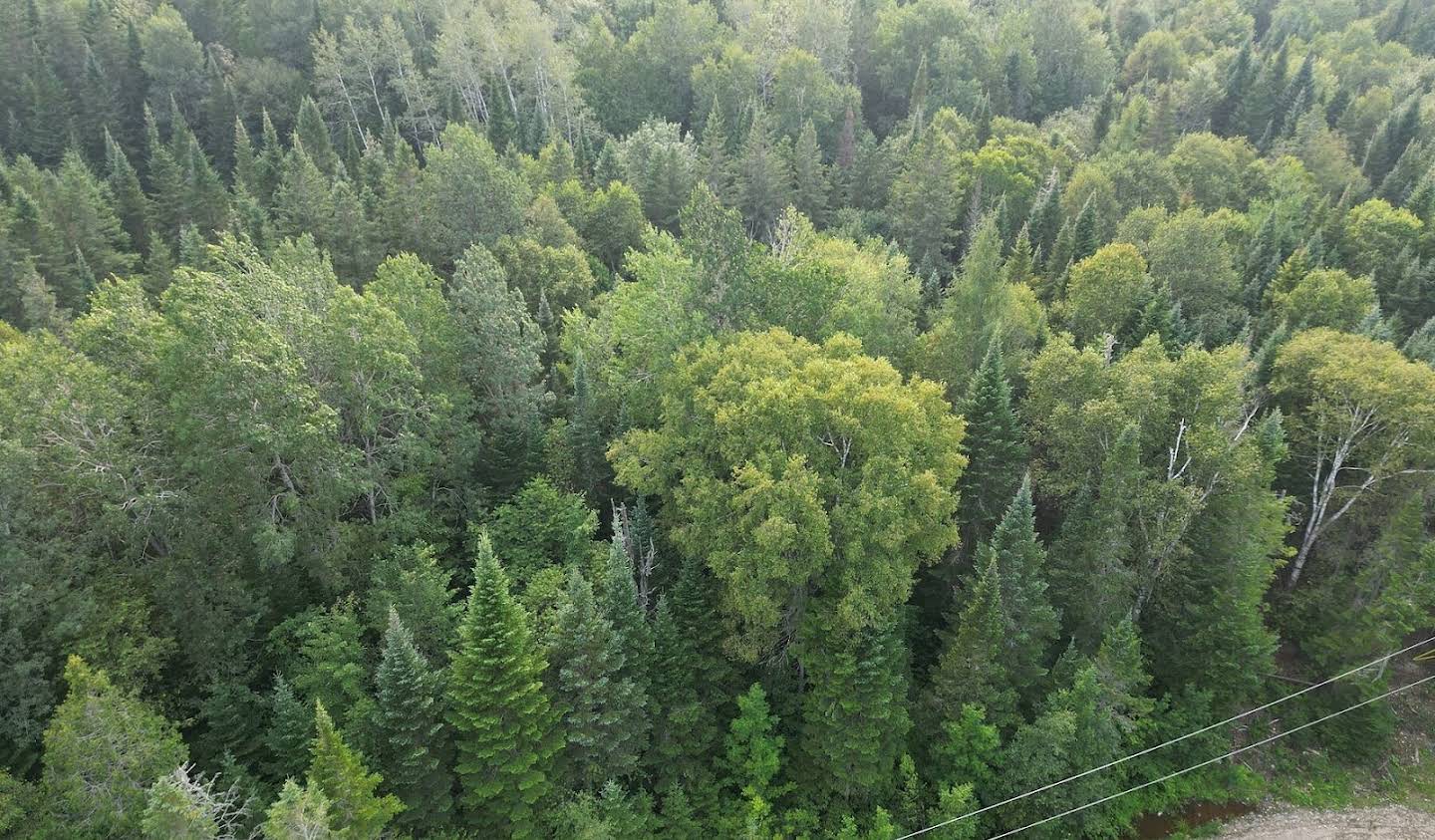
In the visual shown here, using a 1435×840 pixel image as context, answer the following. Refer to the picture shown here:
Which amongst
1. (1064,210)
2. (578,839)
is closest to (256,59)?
(1064,210)

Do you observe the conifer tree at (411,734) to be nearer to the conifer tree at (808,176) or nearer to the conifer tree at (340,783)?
the conifer tree at (340,783)

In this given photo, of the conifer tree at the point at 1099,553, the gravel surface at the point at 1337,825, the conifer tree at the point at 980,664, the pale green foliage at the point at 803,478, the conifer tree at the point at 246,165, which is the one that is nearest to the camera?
the pale green foliage at the point at 803,478

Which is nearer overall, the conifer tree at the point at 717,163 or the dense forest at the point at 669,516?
the dense forest at the point at 669,516

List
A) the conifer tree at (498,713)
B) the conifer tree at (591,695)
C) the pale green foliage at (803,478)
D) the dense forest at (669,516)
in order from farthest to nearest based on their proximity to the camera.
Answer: the pale green foliage at (803,478)
the conifer tree at (591,695)
the dense forest at (669,516)
the conifer tree at (498,713)

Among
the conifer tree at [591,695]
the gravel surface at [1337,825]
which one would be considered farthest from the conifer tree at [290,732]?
the gravel surface at [1337,825]

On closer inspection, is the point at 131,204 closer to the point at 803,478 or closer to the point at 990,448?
the point at 803,478

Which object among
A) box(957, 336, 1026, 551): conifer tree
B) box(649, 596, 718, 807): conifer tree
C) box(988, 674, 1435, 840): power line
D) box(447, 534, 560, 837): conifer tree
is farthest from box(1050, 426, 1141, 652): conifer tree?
box(447, 534, 560, 837): conifer tree

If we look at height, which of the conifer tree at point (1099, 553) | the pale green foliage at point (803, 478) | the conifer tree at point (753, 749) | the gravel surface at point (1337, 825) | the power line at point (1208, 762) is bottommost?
the gravel surface at point (1337, 825)

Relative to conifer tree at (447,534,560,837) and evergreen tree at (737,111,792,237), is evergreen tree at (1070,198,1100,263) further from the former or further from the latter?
conifer tree at (447,534,560,837)
